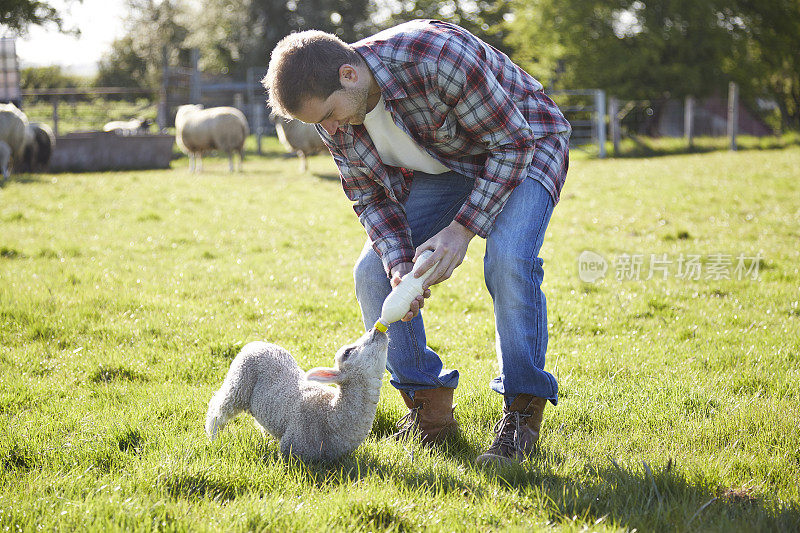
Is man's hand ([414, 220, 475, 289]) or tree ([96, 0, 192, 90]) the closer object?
man's hand ([414, 220, 475, 289])

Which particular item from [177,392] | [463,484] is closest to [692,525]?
[463,484]

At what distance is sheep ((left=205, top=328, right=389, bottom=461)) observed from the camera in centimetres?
263

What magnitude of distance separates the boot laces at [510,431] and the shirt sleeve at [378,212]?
782mm

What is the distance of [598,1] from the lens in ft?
93.6

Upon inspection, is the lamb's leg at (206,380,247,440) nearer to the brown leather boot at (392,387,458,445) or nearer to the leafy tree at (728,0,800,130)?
the brown leather boot at (392,387,458,445)

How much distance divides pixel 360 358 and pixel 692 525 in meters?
1.26

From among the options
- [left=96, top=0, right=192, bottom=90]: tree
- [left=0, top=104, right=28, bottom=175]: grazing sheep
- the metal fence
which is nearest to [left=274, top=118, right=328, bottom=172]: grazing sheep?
[left=0, top=104, right=28, bottom=175]: grazing sheep

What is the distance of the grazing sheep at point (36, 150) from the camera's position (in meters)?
15.6

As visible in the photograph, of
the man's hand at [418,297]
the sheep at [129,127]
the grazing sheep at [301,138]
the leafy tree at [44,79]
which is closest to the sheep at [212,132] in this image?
the grazing sheep at [301,138]

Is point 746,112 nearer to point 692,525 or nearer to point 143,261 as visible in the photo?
point 143,261

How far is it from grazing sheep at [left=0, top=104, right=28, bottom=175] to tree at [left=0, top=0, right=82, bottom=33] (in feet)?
37.3

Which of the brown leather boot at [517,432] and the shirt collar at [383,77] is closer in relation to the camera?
the shirt collar at [383,77]

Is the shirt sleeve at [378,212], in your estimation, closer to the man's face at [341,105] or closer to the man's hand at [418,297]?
the man's hand at [418,297]

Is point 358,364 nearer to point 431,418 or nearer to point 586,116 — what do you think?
point 431,418
